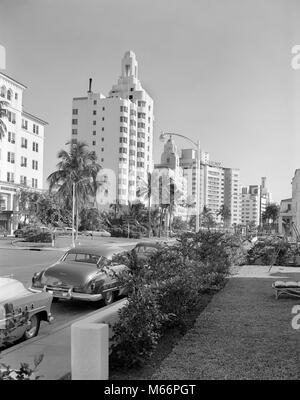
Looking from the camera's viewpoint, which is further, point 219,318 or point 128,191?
point 128,191

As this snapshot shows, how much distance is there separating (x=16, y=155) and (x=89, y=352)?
156ft

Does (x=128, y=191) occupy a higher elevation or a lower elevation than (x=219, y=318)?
higher

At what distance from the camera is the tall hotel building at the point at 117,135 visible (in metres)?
79.6

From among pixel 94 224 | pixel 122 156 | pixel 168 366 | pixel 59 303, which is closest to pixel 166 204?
pixel 122 156

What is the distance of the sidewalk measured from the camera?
15.9ft

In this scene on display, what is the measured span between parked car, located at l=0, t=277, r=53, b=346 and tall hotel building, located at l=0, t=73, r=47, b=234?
38123 mm

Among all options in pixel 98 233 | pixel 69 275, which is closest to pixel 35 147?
pixel 98 233

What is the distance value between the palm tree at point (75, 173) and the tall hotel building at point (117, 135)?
30.1 metres

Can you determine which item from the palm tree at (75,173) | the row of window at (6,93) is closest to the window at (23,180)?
the palm tree at (75,173)

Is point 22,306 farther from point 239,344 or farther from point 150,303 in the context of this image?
point 239,344

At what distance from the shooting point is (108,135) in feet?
279

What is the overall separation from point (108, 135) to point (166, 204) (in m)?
18.2

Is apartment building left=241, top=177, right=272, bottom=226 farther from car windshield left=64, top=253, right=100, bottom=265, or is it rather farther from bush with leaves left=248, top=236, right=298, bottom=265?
car windshield left=64, top=253, right=100, bottom=265
